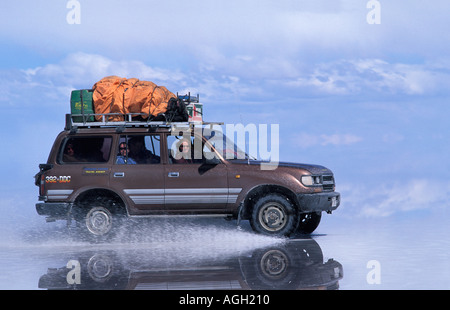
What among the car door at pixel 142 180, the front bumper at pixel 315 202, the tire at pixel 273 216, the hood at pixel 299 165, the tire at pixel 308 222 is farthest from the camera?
the tire at pixel 308 222

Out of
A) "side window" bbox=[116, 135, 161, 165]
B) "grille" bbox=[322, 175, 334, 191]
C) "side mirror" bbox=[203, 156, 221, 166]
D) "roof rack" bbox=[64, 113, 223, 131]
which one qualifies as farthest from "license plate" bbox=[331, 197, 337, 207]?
"side window" bbox=[116, 135, 161, 165]

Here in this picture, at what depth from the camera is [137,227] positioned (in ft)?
48.0

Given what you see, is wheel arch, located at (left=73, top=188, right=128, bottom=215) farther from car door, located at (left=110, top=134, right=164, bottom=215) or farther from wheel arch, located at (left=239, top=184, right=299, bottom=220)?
wheel arch, located at (left=239, top=184, right=299, bottom=220)

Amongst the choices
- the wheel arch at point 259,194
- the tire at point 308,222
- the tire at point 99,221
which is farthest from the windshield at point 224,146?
the tire at point 99,221

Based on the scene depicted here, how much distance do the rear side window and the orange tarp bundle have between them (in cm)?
58

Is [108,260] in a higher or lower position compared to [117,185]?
lower

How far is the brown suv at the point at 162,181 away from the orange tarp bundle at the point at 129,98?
0.86 ft

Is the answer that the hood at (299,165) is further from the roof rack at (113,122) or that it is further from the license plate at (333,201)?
the roof rack at (113,122)

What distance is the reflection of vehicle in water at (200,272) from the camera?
9039mm

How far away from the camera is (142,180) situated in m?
13.9
